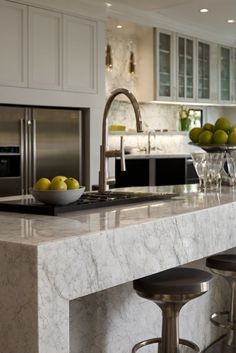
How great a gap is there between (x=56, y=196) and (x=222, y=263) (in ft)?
3.47

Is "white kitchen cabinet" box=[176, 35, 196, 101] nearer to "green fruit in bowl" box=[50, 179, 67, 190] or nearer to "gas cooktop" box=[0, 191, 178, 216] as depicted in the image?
"gas cooktop" box=[0, 191, 178, 216]

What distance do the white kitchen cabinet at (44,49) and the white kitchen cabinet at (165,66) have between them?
2.03m

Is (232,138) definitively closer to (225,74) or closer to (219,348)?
(219,348)

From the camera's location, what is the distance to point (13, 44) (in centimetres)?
499

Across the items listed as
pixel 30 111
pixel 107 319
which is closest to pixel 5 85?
pixel 30 111

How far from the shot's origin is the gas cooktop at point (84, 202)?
6.83 feet

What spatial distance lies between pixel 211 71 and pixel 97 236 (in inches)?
269

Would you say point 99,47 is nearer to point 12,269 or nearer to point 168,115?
point 168,115

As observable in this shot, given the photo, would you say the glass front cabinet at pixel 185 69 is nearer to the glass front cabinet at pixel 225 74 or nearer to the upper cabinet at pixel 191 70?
the upper cabinet at pixel 191 70

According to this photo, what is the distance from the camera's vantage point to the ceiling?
19.9 feet

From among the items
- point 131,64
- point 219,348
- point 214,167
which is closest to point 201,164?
point 214,167

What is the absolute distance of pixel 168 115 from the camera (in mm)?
8039

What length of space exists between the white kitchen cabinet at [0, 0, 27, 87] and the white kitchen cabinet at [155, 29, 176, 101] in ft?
8.04

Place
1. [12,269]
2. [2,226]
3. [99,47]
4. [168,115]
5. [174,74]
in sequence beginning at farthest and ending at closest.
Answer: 1. [168,115]
2. [174,74]
3. [99,47]
4. [2,226]
5. [12,269]
